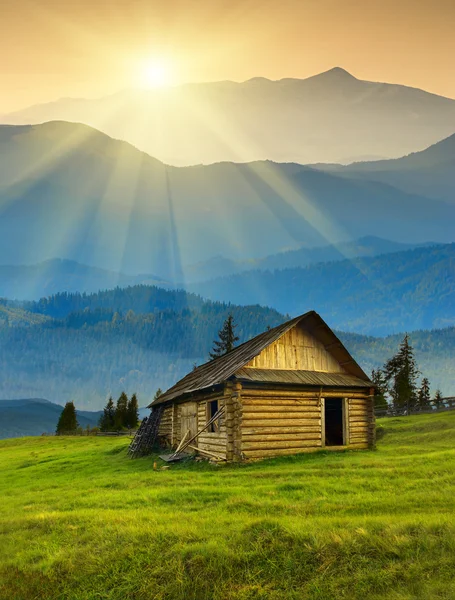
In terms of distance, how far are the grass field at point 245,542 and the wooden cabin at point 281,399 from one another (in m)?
6.21

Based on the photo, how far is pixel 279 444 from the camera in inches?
882

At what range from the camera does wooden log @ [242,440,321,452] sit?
21.3 m

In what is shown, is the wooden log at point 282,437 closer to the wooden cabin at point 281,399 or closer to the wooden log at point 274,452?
the wooden cabin at point 281,399

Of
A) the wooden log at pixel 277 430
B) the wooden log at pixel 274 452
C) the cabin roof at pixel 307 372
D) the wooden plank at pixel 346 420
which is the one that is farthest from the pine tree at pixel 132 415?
the wooden log at pixel 274 452

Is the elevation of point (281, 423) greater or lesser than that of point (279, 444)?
greater

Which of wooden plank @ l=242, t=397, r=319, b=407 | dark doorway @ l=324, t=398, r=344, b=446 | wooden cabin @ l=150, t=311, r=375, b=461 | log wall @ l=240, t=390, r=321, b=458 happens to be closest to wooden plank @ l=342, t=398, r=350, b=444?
wooden cabin @ l=150, t=311, r=375, b=461

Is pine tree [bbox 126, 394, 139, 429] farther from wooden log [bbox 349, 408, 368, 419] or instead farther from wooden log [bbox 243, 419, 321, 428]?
wooden log [bbox 243, 419, 321, 428]

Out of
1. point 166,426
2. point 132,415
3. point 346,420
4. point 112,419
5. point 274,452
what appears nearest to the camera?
point 274,452

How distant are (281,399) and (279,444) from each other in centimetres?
211

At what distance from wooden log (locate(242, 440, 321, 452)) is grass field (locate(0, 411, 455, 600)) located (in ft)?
19.3

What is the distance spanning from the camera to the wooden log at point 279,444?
840 inches

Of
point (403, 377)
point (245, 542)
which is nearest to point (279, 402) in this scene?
point (245, 542)

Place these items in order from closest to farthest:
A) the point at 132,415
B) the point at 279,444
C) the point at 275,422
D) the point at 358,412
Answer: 1. the point at 279,444
2. the point at 275,422
3. the point at 358,412
4. the point at 132,415

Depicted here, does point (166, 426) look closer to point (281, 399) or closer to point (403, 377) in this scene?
point (281, 399)
